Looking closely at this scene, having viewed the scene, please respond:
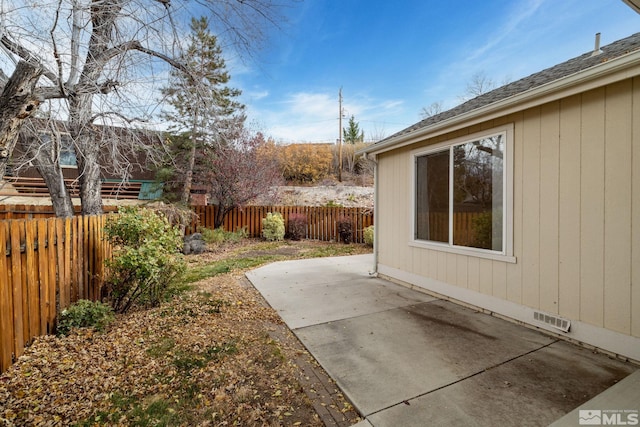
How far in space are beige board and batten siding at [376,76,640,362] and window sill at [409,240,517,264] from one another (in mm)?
65

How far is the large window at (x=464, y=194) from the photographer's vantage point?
3586 mm

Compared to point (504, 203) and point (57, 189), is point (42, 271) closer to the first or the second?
point (57, 189)

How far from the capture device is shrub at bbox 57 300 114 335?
3154 mm

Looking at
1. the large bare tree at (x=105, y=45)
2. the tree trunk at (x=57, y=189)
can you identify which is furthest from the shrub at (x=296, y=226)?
the large bare tree at (x=105, y=45)

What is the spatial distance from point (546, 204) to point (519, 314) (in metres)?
1.33

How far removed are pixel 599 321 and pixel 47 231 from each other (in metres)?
5.75

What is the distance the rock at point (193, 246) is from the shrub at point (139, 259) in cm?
453

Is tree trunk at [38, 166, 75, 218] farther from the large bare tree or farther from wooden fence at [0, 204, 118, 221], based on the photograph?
wooden fence at [0, 204, 118, 221]

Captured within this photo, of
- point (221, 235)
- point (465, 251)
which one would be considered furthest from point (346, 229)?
point (465, 251)

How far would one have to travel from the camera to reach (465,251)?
395cm

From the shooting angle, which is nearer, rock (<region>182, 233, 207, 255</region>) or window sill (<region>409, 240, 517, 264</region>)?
window sill (<region>409, 240, 517, 264</region>)

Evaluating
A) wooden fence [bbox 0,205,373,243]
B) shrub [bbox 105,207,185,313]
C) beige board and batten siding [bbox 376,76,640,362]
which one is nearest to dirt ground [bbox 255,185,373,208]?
wooden fence [bbox 0,205,373,243]

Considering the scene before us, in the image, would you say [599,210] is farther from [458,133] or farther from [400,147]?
[400,147]

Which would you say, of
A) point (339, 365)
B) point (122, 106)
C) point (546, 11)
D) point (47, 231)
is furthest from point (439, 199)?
point (546, 11)
